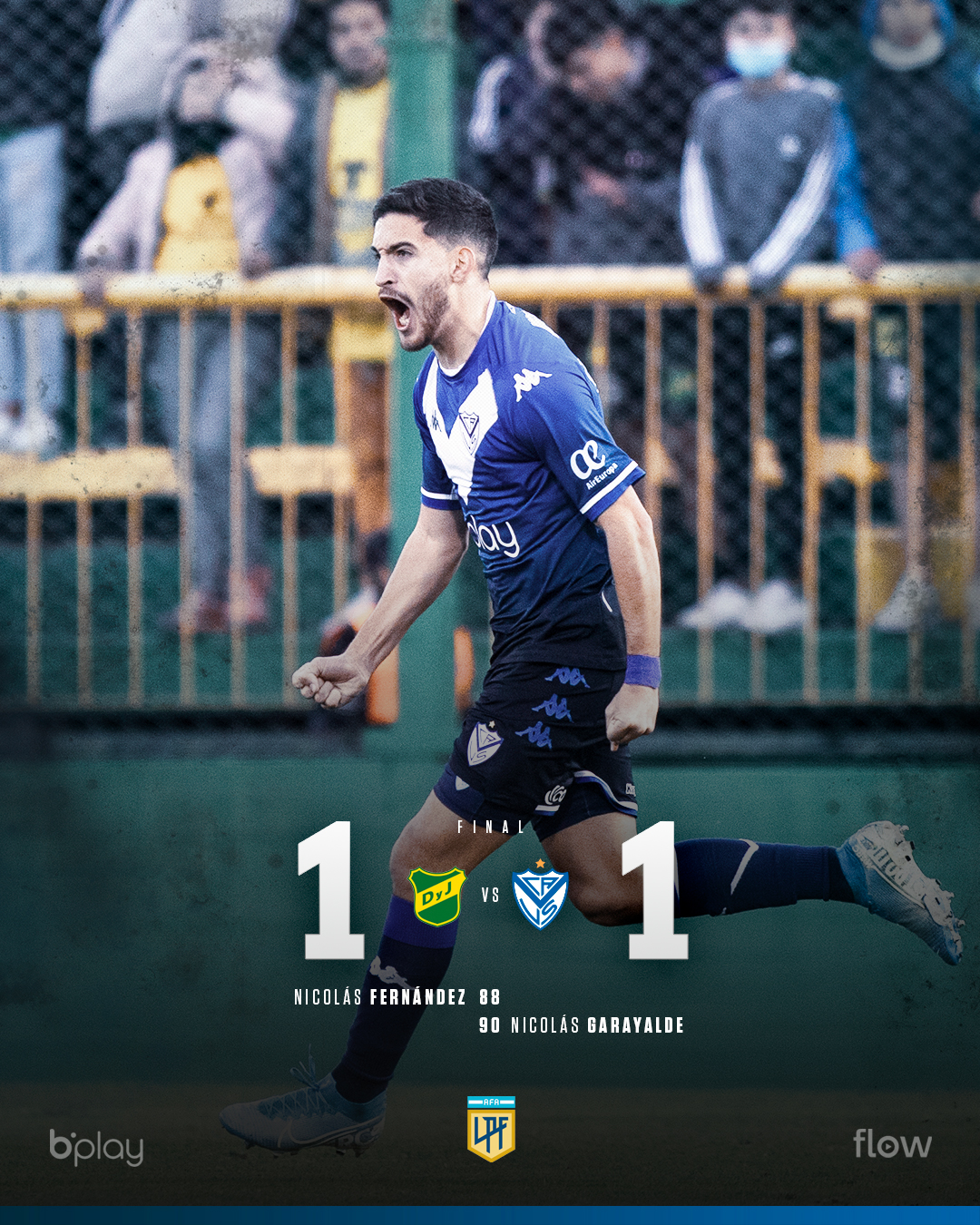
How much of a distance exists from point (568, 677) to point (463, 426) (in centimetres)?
61

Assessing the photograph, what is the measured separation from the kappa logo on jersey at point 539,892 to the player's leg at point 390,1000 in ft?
0.71

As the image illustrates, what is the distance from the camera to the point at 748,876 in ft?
11.8

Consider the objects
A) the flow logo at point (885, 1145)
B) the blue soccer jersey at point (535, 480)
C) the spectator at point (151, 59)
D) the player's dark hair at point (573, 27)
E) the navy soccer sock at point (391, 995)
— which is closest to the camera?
the blue soccer jersey at point (535, 480)

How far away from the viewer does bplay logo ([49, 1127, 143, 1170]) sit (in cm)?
369

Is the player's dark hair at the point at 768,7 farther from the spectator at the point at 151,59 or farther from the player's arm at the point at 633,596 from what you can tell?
the player's arm at the point at 633,596

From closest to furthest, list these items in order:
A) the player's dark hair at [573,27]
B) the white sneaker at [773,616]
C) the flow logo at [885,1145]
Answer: the flow logo at [885,1145]
the white sneaker at [773,616]
the player's dark hair at [573,27]

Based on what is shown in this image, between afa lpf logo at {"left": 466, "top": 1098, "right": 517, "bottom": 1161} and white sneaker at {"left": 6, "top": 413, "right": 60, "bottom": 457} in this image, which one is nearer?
afa lpf logo at {"left": 466, "top": 1098, "right": 517, "bottom": 1161}

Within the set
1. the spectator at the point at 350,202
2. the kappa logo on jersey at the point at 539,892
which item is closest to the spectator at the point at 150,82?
the spectator at the point at 350,202

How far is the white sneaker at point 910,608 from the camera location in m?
4.43

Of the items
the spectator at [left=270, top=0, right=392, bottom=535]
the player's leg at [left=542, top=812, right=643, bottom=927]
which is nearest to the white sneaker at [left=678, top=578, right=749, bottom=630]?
the spectator at [left=270, top=0, right=392, bottom=535]

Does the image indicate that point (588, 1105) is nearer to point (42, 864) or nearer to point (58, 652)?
point (42, 864)

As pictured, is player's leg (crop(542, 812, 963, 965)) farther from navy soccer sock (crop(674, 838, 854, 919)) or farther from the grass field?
the grass field

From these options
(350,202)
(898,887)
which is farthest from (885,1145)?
(350,202)

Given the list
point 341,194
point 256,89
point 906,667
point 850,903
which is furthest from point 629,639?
point 256,89
